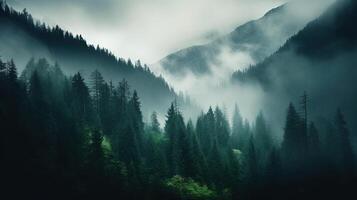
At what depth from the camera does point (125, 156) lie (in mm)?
93375

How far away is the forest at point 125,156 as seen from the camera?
242 feet

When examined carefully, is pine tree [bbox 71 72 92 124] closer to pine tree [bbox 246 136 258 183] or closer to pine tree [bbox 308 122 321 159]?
pine tree [bbox 246 136 258 183]

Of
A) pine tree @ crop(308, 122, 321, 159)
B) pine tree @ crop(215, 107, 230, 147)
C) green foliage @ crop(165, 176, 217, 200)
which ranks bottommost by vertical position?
green foliage @ crop(165, 176, 217, 200)

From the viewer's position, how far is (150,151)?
100 m

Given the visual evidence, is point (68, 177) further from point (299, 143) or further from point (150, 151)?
point (299, 143)

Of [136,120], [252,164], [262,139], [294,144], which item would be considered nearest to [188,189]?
[252,164]

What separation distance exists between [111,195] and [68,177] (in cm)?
776

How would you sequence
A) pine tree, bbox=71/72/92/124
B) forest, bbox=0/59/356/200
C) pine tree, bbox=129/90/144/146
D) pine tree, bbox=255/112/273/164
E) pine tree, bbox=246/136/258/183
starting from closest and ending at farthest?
forest, bbox=0/59/356/200, pine tree, bbox=246/136/258/183, pine tree, bbox=129/90/144/146, pine tree, bbox=71/72/92/124, pine tree, bbox=255/112/273/164

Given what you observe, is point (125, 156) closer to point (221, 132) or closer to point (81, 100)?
point (81, 100)

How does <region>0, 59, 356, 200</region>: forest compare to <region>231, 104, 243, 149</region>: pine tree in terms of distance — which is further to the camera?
<region>231, 104, 243, 149</region>: pine tree

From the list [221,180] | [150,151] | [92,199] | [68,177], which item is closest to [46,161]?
[68,177]

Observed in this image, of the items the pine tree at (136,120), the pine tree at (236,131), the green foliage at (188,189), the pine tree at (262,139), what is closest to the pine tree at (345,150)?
the pine tree at (262,139)

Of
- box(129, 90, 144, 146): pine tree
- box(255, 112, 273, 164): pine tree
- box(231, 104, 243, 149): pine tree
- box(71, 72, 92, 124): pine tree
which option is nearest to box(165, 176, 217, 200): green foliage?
box(129, 90, 144, 146): pine tree

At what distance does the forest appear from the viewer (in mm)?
73750
